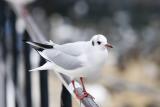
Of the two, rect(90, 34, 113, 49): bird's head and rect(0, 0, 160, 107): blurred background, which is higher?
rect(0, 0, 160, 107): blurred background

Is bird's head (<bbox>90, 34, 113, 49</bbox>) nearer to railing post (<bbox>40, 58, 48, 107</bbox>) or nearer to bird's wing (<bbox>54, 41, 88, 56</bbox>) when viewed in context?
bird's wing (<bbox>54, 41, 88, 56</bbox>)

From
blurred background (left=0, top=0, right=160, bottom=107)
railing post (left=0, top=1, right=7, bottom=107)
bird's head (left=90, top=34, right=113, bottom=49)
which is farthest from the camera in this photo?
blurred background (left=0, top=0, right=160, bottom=107)

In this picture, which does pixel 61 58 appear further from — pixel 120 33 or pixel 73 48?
pixel 120 33

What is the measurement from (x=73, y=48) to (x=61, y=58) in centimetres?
2

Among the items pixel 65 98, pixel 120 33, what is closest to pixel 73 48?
pixel 65 98

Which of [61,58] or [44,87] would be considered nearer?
[61,58]

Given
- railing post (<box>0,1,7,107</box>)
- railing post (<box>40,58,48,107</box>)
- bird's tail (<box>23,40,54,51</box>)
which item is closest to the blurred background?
railing post (<box>0,1,7,107</box>)

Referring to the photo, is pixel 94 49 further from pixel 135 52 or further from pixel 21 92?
pixel 135 52

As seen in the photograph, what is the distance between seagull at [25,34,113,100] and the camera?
487 millimetres

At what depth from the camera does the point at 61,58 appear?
20.7 inches

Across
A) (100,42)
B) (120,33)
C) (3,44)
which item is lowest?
(100,42)

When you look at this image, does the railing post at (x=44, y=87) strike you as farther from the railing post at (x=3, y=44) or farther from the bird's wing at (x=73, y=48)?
the railing post at (x=3, y=44)

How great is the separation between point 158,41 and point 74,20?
3.29ft

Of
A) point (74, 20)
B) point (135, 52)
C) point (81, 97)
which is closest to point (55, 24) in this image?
point (74, 20)
